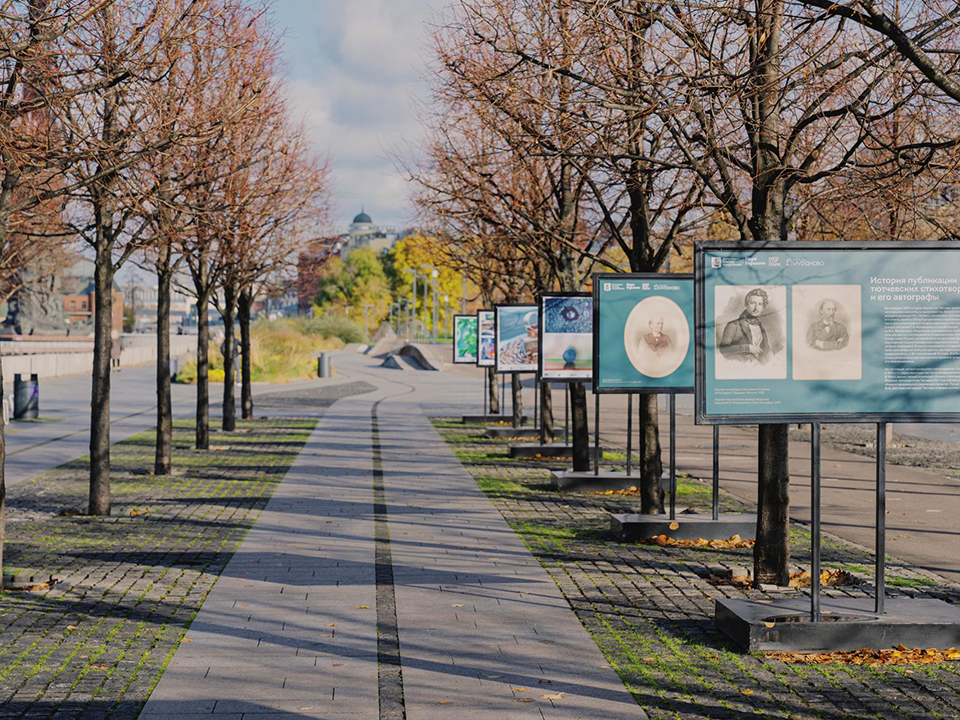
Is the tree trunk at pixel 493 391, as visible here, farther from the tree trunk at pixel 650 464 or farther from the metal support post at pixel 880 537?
the metal support post at pixel 880 537

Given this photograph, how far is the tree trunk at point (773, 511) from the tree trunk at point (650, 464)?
3.32 m

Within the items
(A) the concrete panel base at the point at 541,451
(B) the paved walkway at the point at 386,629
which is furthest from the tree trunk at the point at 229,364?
(B) the paved walkway at the point at 386,629

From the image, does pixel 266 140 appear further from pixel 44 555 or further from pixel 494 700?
pixel 494 700

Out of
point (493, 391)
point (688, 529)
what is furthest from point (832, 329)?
point (493, 391)

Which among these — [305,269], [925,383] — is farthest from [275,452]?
[925,383]

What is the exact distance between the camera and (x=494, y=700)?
657 centimetres

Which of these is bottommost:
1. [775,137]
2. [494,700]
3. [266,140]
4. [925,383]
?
[494,700]

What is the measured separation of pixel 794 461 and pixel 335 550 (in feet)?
36.3

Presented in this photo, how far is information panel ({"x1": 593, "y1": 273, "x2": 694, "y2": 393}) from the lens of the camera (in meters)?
12.0

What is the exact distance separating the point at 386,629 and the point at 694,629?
2.10m

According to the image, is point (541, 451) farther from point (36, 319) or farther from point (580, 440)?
point (36, 319)

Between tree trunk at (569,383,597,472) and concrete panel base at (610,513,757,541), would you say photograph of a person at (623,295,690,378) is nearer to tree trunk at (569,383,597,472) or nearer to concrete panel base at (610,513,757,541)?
concrete panel base at (610,513,757,541)

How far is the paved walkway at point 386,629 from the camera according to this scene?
6543 mm

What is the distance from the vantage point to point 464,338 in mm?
31109
